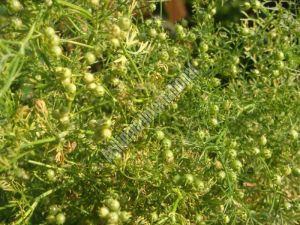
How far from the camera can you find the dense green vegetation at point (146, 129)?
1.10 metres

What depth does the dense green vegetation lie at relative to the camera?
3.60ft

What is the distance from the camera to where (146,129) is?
125 centimetres

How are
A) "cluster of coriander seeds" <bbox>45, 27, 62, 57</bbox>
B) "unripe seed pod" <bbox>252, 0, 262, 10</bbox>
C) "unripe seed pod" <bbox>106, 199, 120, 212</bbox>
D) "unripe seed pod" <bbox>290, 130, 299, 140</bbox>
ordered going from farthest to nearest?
"unripe seed pod" <bbox>252, 0, 262, 10</bbox> < "unripe seed pod" <bbox>290, 130, 299, 140</bbox> < "unripe seed pod" <bbox>106, 199, 120, 212</bbox> < "cluster of coriander seeds" <bbox>45, 27, 62, 57</bbox>

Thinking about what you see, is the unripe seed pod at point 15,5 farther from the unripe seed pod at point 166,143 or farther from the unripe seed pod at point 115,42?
the unripe seed pod at point 166,143

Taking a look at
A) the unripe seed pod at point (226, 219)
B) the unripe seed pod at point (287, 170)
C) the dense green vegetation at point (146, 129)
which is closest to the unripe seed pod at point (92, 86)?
the dense green vegetation at point (146, 129)

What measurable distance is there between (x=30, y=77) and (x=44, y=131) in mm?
125

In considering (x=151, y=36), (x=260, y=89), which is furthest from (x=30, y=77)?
(x=260, y=89)

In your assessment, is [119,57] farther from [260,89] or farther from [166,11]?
[166,11]

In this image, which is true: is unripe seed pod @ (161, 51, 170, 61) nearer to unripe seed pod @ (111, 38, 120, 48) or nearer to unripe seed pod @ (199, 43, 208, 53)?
unripe seed pod @ (199, 43, 208, 53)

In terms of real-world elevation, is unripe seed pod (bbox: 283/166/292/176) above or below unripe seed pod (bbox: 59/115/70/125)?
below

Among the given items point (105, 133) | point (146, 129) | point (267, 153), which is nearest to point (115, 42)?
point (105, 133)

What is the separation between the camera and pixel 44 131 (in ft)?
3.85

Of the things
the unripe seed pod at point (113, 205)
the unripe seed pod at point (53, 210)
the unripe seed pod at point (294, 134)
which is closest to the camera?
the unripe seed pod at point (113, 205)

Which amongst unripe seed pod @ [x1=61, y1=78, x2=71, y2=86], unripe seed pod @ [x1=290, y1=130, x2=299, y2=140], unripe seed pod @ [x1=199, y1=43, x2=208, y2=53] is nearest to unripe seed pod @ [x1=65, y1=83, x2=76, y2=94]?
unripe seed pod @ [x1=61, y1=78, x2=71, y2=86]
